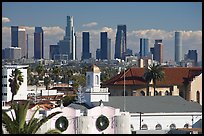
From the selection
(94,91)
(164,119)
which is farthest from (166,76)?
(164,119)

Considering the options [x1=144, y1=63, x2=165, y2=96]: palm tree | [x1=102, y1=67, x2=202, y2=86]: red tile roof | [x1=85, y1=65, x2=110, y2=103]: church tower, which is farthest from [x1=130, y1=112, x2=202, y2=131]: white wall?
[x1=144, y1=63, x2=165, y2=96]: palm tree

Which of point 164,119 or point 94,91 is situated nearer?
point 164,119

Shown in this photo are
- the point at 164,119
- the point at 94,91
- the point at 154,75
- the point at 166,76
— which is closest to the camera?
the point at 164,119

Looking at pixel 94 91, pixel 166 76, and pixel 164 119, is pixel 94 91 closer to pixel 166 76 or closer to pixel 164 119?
pixel 164 119

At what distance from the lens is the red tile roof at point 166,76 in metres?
56.5

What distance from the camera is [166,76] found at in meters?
59.2

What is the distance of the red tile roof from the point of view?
5650 cm

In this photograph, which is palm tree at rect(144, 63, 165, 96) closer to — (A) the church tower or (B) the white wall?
(A) the church tower

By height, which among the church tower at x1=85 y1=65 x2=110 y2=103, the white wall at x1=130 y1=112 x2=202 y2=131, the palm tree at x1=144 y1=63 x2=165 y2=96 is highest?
the palm tree at x1=144 y1=63 x2=165 y2=96

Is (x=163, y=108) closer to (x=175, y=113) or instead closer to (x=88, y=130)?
(x=175, y=113)

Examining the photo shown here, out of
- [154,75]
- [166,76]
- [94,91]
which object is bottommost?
[94,91]

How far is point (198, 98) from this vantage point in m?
55.7

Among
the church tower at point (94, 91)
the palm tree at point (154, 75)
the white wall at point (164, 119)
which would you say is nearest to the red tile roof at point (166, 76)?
the palm tree at point (154, 75)

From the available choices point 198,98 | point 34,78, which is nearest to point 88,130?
point 198,98
